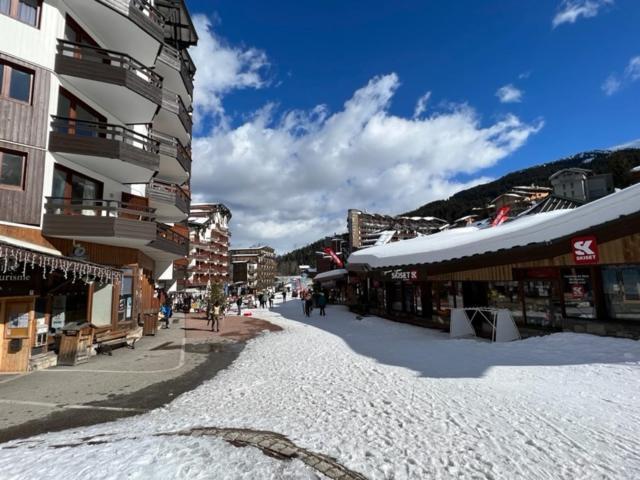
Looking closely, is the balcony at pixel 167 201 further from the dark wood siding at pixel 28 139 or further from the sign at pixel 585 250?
the sign at pixel 585 250

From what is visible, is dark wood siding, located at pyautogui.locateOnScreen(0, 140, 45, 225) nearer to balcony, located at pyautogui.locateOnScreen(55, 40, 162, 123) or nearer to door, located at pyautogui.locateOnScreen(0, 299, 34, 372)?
door, located at pyautogui.locateOnScreen(0, 299, 34, 372)

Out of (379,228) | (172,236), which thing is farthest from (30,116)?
(379,228)

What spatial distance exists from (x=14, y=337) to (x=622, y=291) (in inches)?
754

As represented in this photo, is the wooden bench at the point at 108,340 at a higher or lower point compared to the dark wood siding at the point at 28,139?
lower

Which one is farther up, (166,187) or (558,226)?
(166,187)

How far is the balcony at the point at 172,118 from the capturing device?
69.9 feet

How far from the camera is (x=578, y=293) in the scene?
1192 centimetres

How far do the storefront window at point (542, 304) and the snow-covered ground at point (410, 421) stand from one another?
150 centimetres

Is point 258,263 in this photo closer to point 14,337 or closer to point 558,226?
point 14,337

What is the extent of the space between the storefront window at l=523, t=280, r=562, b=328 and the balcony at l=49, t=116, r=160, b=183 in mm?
17815

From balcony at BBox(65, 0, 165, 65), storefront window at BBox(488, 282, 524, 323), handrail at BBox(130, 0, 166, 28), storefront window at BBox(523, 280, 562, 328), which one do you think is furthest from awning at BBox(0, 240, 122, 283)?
storefront window at BBox(523, 280, 562, 328)

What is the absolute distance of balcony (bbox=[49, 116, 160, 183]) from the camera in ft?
44.2

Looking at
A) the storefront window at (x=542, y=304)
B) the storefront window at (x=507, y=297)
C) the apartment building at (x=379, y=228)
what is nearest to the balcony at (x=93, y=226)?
the storefront window at (x=507, y=297)

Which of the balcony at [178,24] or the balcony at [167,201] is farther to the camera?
the balcony at [178,24]
